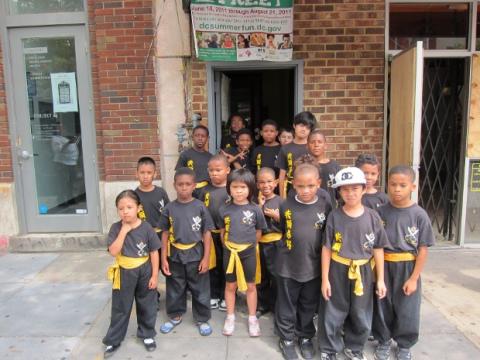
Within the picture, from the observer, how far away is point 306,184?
9.33 feet

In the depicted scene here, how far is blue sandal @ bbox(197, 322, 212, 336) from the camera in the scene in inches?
130

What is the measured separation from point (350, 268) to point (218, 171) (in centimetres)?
134

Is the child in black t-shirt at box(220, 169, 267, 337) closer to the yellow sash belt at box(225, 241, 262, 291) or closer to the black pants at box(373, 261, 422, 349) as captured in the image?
the yellow sash belt at box(225, 241, 262, 291)

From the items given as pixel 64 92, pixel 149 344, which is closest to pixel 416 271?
pixel 149 344

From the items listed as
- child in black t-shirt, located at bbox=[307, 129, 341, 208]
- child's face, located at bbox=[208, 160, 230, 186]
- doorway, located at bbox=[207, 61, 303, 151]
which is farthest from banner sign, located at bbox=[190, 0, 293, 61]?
doorway, located at bbox=[207, 61, 303, 151]

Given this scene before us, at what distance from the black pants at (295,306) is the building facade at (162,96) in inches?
91.7

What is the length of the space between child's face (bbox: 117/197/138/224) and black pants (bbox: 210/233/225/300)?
93 centimetres

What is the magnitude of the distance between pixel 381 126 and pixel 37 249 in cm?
446

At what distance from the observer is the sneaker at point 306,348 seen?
2.96 m

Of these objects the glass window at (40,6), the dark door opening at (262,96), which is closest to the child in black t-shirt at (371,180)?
the glass window at (40,6)

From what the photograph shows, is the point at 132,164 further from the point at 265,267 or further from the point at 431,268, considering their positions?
the point at 431,268

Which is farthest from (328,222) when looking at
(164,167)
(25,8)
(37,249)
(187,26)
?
(25,8)

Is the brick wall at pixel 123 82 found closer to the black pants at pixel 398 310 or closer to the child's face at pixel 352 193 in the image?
the child's face at pixel 352 193

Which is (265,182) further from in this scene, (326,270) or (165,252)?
(165,252)
